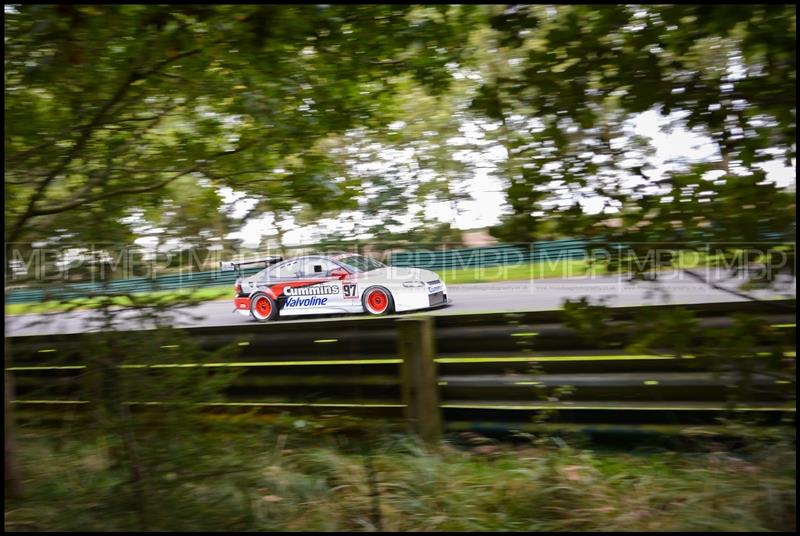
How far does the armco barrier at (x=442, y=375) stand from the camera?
3457 millimetres

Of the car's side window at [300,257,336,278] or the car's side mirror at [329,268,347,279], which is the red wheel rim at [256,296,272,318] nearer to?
the car's side window at [300,257,336,278]

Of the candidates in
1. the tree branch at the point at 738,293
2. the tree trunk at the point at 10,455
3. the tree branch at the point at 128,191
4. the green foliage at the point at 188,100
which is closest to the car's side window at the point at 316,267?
the green foliage at the point at 188,100

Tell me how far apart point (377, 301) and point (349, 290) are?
22 centimetres

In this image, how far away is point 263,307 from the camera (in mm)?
4766

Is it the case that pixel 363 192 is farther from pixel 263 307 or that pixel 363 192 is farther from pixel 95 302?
pixel 95 302

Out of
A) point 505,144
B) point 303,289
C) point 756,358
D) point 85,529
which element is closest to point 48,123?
point 303,289

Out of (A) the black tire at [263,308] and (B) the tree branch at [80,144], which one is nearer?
(B) the tree branch at [80,144]

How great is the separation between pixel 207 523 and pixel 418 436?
5.57 feet

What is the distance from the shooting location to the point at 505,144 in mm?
3225

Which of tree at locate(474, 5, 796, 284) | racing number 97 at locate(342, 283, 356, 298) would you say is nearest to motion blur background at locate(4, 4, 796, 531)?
tree at locate(474, 5, 796, 284)

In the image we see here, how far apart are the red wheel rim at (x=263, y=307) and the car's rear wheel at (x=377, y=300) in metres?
0.69

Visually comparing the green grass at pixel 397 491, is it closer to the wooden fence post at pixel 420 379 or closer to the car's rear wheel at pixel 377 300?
the wooden fence post at pixel 420 379

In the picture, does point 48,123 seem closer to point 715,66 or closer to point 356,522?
point 356,522

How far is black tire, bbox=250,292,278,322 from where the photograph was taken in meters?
4.68
